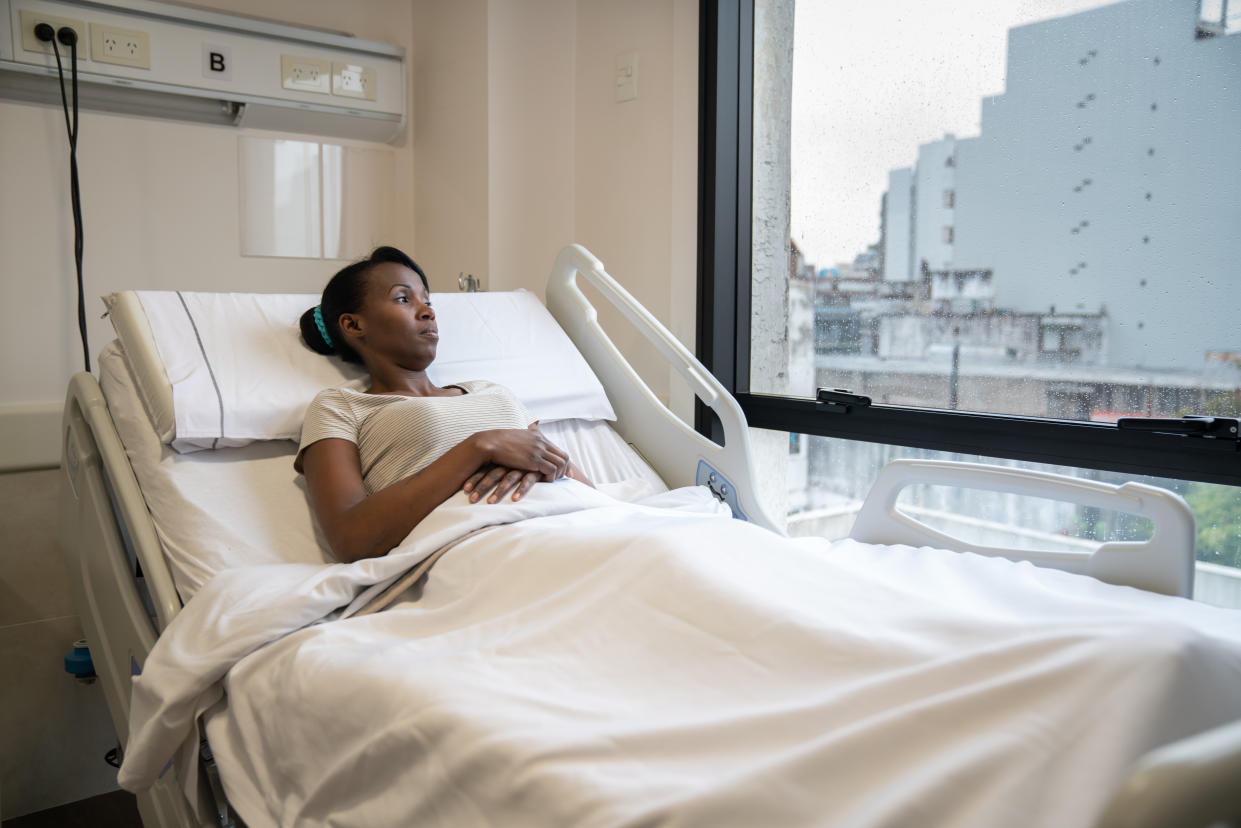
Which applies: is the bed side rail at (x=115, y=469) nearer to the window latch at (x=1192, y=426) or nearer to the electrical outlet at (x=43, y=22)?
the electrical outlet at (x=43, y=22)

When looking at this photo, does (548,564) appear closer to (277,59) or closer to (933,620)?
(933,620)

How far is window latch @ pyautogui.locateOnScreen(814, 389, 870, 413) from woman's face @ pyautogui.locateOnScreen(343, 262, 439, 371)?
906mm

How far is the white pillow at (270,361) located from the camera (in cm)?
163

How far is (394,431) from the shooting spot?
1615 mm

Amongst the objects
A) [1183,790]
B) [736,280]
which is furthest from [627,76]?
[1183,790]

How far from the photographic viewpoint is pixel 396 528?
1441 mm

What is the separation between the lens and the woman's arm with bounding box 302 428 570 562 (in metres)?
1.44

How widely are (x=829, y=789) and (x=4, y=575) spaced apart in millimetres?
2153

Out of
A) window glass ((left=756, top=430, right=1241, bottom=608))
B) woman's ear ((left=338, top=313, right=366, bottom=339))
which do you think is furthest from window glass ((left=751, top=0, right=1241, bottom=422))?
woman's ear ((left=338, top=313, right=366, bottom=339))

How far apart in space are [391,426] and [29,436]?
3.69ft

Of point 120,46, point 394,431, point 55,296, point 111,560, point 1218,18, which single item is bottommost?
point 111,560

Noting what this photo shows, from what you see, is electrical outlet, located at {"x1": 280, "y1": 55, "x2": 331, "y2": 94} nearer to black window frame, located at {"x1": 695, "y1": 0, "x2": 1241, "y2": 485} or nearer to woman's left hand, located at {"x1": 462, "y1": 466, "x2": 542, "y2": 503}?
black window frame, located at {"x1": 695, "y1": 0, "x2": 1241, "y2": 485}

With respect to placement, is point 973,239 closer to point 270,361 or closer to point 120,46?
point 270,361

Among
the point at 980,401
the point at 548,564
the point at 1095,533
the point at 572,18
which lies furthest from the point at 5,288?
the point at 1095,533
